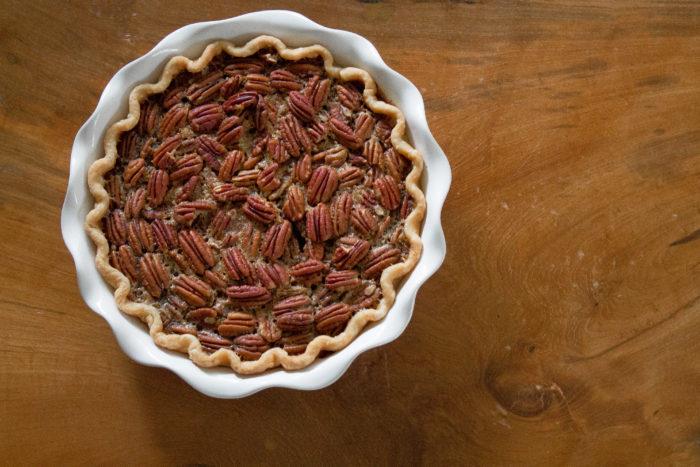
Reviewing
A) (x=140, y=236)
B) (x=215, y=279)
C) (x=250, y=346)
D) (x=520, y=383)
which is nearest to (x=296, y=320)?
(x=250, y=346)

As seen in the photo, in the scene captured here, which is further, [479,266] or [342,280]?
[479,266]

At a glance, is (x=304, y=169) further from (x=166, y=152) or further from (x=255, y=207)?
(x=166, y=152)

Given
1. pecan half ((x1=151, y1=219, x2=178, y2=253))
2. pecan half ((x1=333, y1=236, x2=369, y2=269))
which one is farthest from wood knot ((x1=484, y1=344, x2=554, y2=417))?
pecan half ((x1=151, y1=219, x2=178, y2=253))

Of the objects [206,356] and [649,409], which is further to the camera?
[649,409]

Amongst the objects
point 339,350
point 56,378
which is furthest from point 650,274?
point 56,378

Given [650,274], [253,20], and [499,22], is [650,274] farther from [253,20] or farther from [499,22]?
[253,20]
